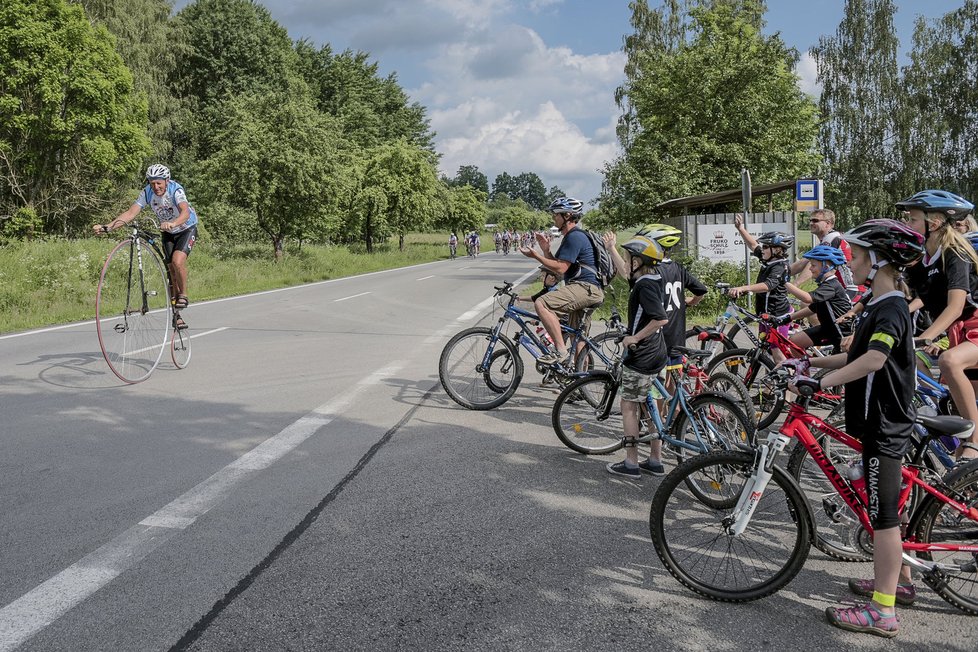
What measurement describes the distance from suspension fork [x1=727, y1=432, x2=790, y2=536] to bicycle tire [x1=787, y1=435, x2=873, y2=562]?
0.37 metres

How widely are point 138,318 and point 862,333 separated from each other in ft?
26.3

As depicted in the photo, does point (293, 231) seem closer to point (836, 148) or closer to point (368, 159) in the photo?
point (368, 159)

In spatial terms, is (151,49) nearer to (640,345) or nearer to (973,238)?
(640,345)

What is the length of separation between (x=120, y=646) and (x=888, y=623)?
3001mm

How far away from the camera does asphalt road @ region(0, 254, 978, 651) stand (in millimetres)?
3010

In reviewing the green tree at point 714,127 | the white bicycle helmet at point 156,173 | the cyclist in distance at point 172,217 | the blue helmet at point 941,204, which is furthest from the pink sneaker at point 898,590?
the green tree at point 714,127

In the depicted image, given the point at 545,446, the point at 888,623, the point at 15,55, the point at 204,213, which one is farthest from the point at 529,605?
the point at 204,213

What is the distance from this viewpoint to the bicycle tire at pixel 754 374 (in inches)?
255

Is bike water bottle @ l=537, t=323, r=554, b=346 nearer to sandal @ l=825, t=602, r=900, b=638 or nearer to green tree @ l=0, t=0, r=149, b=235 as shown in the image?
sandal @ l=825, t=602, r=900, b=638

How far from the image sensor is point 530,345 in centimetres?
723

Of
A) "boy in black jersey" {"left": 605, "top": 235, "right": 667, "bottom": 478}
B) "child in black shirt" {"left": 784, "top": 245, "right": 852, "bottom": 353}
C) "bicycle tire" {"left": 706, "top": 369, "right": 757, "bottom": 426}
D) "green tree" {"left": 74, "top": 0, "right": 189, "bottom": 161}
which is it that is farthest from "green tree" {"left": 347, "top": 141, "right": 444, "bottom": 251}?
"boy in black jersey" {"left": 605, "top": 235, "right": 667, "bottom": 478}

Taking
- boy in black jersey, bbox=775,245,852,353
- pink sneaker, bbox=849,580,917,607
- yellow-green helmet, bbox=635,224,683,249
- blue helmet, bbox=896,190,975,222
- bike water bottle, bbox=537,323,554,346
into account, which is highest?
blue helmet, bbox=896,190,975,222

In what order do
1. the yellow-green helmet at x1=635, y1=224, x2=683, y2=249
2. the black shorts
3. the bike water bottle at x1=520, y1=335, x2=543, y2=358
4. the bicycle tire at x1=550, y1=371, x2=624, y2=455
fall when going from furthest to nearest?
the black shorts, the bike water bottle at x1=520, y1=335, x2=543, y2=358, the bicycle tire at x1=550, y1=371, x2=624, y2=455, the yellow-green helmet at x1=635, y1=224, x2=683, y2=249

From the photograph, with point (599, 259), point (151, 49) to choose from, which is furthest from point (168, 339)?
point (151, 49)
